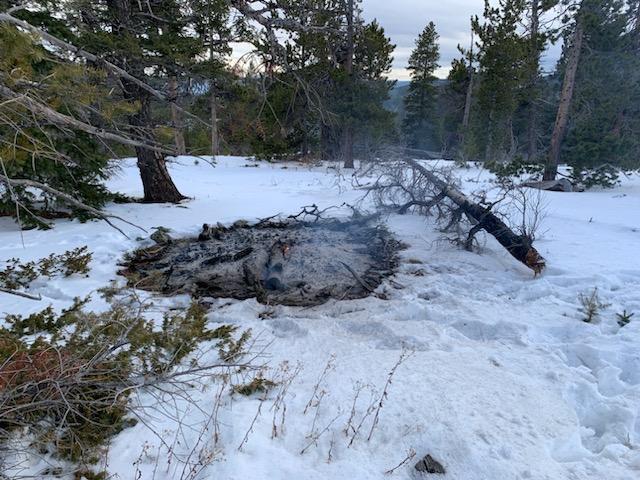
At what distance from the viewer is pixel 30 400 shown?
230 centimetres

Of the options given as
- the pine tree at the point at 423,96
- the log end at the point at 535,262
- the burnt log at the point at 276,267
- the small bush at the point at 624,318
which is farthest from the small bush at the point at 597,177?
the pine tree at the point at 423,96

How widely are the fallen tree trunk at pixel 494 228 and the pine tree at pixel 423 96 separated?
90.3 ft

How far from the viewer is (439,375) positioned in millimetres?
3398

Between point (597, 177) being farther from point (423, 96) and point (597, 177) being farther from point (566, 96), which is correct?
point (423, 96)

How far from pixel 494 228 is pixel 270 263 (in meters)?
3.65

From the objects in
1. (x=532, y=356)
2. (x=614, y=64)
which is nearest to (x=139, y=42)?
(x=532, y=356)

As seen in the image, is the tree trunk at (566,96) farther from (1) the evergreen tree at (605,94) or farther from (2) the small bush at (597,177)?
(2) the small bush at (597,177)

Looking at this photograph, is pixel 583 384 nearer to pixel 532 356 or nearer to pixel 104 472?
pixel 532 356

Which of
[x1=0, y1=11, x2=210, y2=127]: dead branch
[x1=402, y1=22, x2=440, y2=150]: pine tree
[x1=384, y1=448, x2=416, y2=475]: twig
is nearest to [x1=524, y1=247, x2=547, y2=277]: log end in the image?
[x1=384, y1=448, x2=416, y2=475]: twig

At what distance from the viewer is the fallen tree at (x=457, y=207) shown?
Answer: 5.82 m

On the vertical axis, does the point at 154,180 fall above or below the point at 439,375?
above

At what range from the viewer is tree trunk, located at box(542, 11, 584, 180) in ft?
41.9

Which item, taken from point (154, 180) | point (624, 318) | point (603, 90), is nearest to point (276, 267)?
point (624, 318)

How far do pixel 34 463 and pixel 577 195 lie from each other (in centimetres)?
1431
